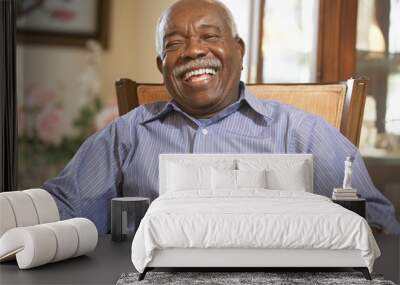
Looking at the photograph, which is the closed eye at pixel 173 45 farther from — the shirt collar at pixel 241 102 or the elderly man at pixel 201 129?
the shirt collar at pixel 241 102

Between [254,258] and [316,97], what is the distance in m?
1.44

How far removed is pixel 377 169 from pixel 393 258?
138 cm

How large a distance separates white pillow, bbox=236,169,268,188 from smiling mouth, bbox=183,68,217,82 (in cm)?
59

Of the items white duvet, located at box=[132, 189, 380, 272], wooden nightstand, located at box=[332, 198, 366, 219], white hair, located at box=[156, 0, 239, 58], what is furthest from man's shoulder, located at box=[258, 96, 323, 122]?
white duvet, located at box=[132, 189, 380, 272]

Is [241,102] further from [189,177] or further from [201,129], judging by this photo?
[189,177]

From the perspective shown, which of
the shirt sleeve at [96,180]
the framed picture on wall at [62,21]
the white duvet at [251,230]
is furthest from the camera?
the framed picture on wall at [62,21]

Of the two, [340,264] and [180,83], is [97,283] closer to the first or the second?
[340,264]

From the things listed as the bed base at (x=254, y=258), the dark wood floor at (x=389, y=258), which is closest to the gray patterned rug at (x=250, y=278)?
the bed base at (x=254, y=258)

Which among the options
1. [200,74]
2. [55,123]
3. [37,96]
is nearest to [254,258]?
[200,74]

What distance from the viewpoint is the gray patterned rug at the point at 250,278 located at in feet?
10.1

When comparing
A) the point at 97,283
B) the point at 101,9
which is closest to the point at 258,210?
the point at 97,283

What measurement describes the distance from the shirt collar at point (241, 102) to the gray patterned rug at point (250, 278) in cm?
121

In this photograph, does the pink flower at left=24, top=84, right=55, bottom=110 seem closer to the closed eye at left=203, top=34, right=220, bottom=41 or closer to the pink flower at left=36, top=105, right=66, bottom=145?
the pink flower at left=36, top=105, right=66, bottom=145

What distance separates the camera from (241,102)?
420cm
